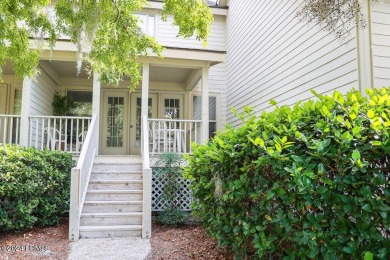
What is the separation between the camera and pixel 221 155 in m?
2.85

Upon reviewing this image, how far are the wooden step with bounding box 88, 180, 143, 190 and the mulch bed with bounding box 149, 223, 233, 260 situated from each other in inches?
33.4

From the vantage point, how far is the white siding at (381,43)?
4266mm

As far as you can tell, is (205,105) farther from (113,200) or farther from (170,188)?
(113,200)

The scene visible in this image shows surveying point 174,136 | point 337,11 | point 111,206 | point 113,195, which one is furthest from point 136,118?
point 337,11

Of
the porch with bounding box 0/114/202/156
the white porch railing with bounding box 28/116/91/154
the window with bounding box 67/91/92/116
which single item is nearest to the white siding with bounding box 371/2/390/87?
the porch with bounding box 0/114/202/156

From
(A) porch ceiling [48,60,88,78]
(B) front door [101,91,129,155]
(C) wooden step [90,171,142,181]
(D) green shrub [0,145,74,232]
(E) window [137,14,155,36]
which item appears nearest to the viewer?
(D) green shrub [0,145,74,232]

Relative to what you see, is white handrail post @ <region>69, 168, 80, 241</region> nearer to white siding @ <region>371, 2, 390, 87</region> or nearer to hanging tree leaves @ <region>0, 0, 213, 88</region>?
hanging tree leaves @ <region>0, 0, 213, 88</region>

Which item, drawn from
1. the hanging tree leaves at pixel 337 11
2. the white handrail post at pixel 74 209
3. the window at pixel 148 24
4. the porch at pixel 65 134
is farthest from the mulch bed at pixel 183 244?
the window at pixel 148 24

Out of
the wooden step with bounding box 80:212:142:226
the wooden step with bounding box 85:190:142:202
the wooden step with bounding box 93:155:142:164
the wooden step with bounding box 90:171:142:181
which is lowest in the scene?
the wooden step with bounding box 80:212:142:226

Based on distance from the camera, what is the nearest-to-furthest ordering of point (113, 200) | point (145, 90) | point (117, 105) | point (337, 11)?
point (337, 11)
point (113, 200)
point (145, 90)
point (117, 105)

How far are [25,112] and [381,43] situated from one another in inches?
263

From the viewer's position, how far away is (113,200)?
5.70 metres

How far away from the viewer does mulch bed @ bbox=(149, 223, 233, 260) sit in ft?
13.0

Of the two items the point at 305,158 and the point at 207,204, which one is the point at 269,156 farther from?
the point at 207,204
